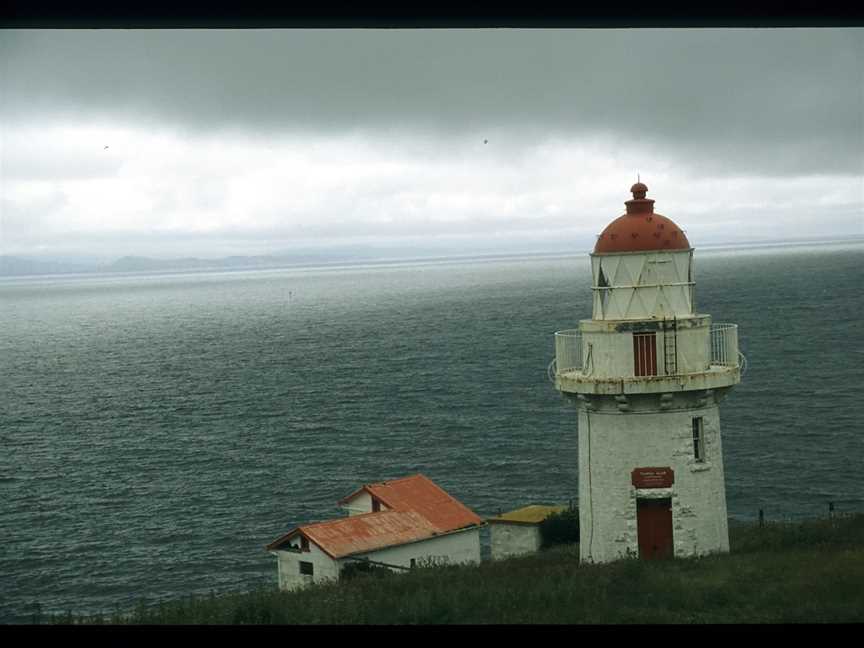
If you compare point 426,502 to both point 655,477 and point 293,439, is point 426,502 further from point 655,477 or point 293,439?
point 293,439

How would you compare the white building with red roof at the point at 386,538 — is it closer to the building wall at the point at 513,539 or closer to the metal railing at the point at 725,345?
the building wall at the point at 513,539

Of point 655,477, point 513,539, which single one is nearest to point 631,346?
point 655,477

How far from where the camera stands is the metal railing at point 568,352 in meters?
20.0

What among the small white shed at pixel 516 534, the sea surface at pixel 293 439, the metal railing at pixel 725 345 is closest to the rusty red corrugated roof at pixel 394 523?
the small white shed at pixel 516 534

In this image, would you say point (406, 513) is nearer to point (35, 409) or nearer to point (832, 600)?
point (832, 600)

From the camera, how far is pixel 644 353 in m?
19.0

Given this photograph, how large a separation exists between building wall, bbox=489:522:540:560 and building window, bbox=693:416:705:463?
10.6m

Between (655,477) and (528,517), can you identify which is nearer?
(655,477)

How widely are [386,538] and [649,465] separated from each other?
10380 mm

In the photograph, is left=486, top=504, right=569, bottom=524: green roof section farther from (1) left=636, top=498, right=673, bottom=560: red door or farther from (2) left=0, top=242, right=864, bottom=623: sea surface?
(1) left=636, top=498, right=673, bottom=560: red door

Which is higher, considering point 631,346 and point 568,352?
point 631,346

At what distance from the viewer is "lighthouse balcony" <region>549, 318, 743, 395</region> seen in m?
18.6

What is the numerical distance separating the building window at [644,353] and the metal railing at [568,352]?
129 cm

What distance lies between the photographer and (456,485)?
155 feet
